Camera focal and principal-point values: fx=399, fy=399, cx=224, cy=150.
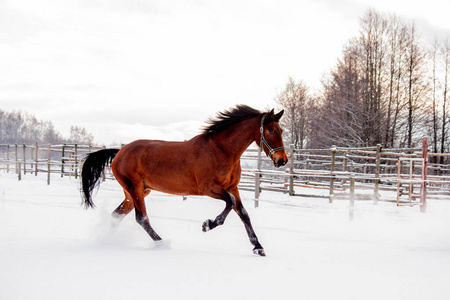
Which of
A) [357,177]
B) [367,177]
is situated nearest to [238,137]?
[357,177]

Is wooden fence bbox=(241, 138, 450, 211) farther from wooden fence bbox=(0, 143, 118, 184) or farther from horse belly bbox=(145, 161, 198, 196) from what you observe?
wooden fence bbox=(0, 143, 118, 184)

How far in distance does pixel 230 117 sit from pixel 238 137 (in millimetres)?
320

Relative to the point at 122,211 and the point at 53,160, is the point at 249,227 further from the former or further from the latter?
the point at 53,160

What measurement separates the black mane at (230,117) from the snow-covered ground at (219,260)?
147 cm

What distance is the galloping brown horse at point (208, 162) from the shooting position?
4578 mm

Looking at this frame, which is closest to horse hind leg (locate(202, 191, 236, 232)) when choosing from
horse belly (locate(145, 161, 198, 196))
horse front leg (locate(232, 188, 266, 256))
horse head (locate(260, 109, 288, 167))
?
horse front leg (locate(232, 188, 266, 256))

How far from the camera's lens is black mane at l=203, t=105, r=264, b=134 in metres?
4.85

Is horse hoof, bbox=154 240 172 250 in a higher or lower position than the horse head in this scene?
lower

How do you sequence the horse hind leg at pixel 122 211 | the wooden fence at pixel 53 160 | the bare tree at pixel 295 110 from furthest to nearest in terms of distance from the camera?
the bare tree at pixel 295 110, the wooden fence at pixel 53 160, the horse hind leg at pixel 122 211

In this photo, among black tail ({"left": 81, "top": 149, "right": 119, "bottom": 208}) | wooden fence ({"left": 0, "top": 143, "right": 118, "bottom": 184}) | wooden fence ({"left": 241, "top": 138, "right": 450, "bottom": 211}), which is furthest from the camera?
wooden fence ({"left": 0, "top": 143, "right": 118, "bottom": 184})

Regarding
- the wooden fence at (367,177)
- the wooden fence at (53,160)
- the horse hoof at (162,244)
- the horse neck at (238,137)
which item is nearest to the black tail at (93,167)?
the horse hoof at (162,244)

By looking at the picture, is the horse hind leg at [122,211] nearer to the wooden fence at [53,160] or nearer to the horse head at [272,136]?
the horse head at [272,136]

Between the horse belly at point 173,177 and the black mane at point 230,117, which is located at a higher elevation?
the black mane at point 230,117

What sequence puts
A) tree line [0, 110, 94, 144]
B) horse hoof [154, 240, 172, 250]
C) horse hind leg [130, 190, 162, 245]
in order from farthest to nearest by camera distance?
tree line [0, 110, 94, 144] → horse hind leg [130, 190, 162, 245] → horse hoof [154, 240, 172, 250]
